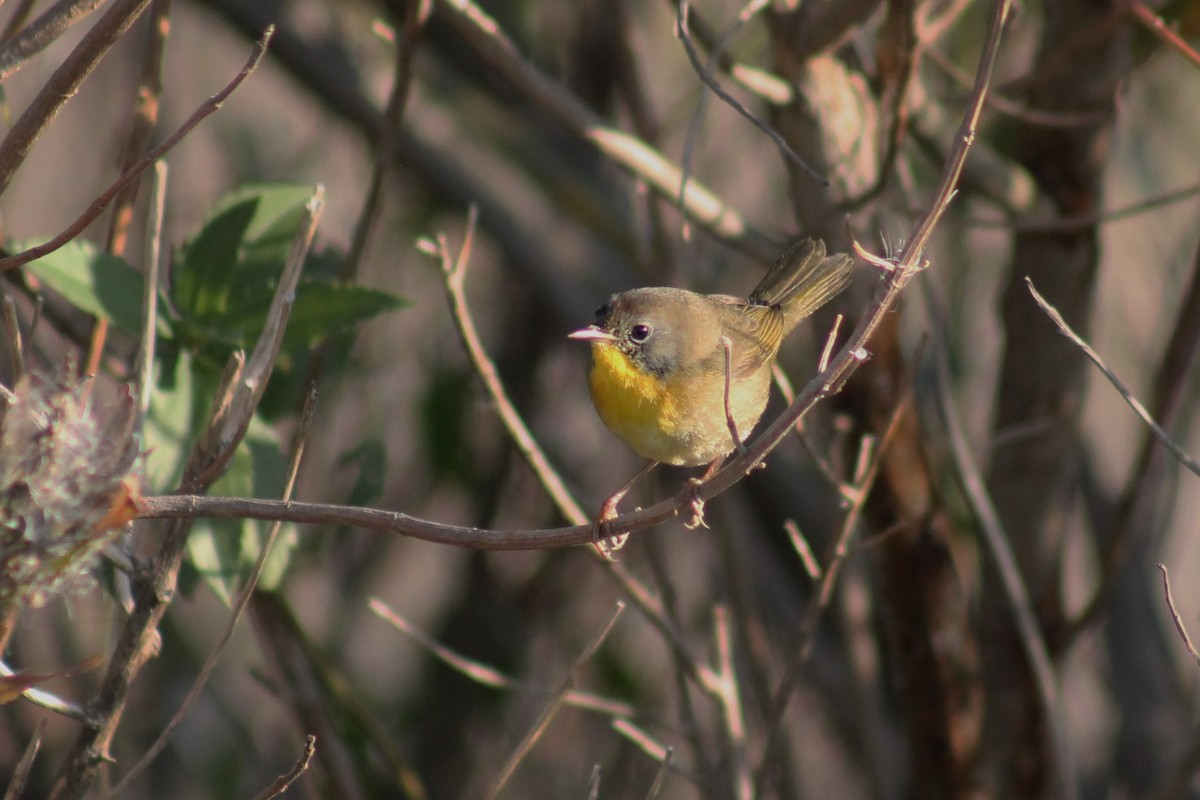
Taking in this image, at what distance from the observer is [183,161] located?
17.4 ft

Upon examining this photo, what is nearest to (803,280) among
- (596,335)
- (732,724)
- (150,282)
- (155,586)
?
(596,335)

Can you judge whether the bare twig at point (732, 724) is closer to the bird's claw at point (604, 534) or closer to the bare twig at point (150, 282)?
the bird's claw at point (604, 534)

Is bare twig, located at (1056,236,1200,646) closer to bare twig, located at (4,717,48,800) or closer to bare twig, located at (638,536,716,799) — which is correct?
bare twig, located at (638,536,716,799)

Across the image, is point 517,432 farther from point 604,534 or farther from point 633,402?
point 604,534

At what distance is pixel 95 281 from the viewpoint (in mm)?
2135

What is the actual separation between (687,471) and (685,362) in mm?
1981

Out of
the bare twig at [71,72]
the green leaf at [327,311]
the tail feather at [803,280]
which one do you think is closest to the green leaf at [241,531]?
the green leaf at [327,311]

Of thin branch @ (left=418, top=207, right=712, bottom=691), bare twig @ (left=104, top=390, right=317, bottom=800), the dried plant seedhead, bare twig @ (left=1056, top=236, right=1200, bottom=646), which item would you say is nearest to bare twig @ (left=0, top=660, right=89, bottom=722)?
bare twig @ (left=104, top=390, right=317, bottom=800)

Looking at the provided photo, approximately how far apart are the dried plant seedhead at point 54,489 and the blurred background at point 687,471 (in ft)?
1.27

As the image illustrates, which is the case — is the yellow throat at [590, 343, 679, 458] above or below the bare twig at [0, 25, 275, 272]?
above

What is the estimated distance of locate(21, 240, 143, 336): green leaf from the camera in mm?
2082

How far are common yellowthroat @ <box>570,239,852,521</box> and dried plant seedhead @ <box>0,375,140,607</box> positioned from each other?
134cm

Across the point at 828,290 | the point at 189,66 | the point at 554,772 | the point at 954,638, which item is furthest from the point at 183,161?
the point at 954,638

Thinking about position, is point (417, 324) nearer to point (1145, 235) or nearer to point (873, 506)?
point (873, 506)
